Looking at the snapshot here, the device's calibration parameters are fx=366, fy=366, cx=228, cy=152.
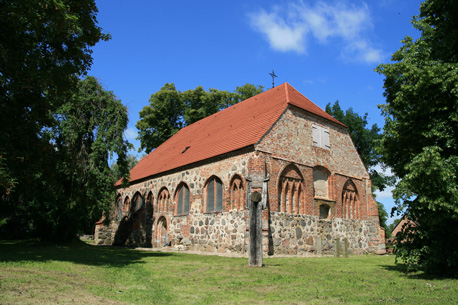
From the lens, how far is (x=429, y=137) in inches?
374

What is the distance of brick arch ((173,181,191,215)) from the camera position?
20828mm

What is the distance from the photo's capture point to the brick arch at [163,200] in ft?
73.9

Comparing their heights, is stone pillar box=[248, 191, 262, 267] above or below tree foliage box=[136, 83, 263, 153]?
below

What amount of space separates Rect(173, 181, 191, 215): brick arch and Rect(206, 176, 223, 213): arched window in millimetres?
1760

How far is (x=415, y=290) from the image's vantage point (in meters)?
7.30

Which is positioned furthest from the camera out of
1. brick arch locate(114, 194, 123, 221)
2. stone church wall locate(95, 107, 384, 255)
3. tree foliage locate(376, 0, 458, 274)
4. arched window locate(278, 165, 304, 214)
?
brick arch locate(114, 194, 123, 221)

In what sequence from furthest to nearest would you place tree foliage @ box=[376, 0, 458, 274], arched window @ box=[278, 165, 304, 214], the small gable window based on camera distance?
the small gable window, arched window @ box=[278, 165, 304, 214], tree foliage @ box=[376, 0, 458, 274]

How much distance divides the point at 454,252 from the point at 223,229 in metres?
10.6

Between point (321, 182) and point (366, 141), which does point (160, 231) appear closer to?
point (321, 182)

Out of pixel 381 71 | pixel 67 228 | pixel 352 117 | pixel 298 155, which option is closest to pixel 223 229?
pixel 298 155

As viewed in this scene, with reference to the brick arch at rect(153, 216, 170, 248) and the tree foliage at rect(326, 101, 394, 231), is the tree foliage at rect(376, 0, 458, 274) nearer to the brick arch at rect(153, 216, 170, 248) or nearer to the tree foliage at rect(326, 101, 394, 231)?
the brick arch at rect(153, 216, 170, 248)

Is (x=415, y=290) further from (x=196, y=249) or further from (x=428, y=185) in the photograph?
(x=196, y=249)

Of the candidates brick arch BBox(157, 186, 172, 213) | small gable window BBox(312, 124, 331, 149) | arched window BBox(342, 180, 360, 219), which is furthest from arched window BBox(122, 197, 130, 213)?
arched window BBox(342, 180, 360, 219)

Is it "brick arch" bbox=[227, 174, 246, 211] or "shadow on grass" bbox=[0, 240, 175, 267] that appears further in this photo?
"brick arch" bbox=[227, 174, 246, 211]
